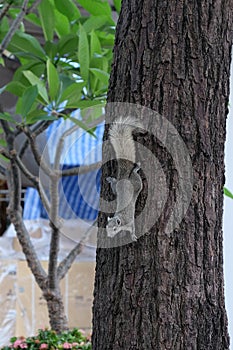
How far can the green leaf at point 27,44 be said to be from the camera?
1372 mm

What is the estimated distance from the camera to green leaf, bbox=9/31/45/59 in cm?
137

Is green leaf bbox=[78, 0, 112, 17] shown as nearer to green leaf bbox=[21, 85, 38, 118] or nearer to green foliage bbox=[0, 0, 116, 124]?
green foliage bbox=[0, 0, 116, 124]

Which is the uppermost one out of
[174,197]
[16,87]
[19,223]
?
[16,87]

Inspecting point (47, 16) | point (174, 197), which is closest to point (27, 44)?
point (47, 16)

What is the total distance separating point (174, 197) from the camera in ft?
2.28

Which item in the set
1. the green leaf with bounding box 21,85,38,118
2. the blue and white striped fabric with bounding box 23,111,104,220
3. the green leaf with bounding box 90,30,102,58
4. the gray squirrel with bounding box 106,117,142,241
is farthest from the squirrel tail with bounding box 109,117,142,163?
the green leaf with bounding box 90,30,102,58

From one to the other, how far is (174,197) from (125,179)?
0.05m

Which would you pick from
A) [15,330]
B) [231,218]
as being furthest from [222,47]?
[15,330]


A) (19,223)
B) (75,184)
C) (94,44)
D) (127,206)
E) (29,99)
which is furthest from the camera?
(75,184)

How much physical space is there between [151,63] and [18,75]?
31.5 inches

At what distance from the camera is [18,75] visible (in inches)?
57.7

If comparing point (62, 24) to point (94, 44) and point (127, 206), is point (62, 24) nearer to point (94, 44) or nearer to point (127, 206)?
point (94, 44)

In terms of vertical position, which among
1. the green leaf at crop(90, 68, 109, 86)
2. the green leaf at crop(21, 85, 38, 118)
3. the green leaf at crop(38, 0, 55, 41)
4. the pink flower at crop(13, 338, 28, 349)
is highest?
the green leaf at crop(38, 0, 55, 41)

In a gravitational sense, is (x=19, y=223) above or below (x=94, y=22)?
below
